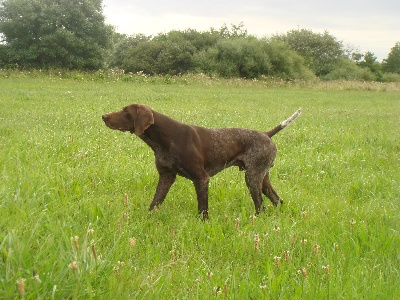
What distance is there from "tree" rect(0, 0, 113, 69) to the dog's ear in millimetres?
36278

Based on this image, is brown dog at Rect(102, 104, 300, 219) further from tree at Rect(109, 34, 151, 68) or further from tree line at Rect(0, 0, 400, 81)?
tree at Rect(109, 34, 151, 68)

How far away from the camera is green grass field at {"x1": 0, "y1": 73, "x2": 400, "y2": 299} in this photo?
2.79 meters

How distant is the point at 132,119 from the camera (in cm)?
494

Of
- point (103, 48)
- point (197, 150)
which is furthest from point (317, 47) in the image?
point (197, 150)

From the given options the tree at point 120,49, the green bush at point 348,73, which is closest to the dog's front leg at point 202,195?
the green bush at point 348,73

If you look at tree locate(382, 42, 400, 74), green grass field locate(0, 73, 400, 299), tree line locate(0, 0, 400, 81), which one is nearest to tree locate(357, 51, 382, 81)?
tree locate(382, 42, 400, 74)

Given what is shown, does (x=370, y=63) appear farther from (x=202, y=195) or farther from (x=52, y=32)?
(x=202, y=195)

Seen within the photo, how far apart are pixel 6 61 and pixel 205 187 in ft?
126

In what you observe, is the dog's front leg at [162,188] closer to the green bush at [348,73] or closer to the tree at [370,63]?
the green bush at [348,73]

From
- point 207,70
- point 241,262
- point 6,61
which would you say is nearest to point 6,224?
point 241,262

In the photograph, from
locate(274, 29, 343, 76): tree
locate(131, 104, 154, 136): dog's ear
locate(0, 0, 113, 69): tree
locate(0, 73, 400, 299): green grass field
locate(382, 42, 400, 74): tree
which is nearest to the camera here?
locate(0, 73, 400, 299): green grass field

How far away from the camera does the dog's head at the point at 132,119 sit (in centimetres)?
486

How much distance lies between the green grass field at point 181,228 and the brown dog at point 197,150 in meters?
0.32

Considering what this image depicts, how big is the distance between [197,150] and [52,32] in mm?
38412
